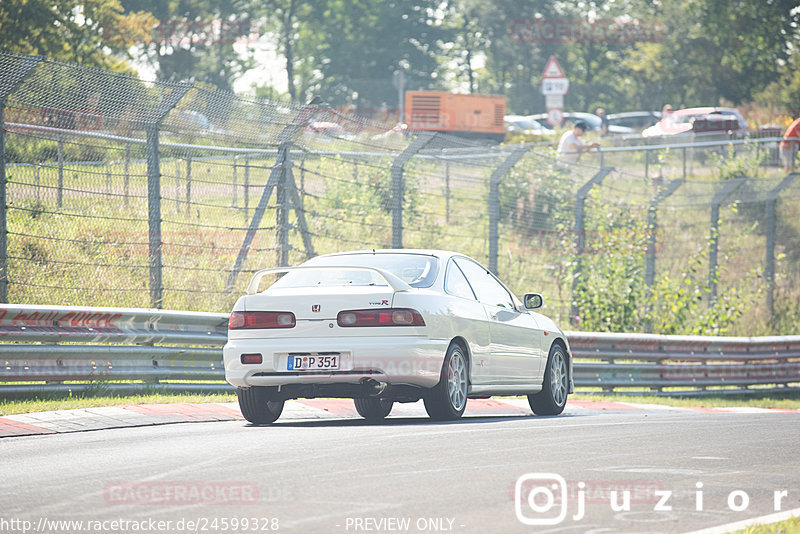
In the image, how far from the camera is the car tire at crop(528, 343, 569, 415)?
A: 42.0ft

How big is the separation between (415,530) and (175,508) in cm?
118

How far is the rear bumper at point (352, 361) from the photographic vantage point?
33.1 feet

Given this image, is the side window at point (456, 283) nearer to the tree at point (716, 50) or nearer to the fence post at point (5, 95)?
the fence post at point (5, 95)

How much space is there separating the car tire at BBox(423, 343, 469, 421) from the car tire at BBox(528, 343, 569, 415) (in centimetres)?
188

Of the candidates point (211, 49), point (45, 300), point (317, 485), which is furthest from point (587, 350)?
point (211, 49)

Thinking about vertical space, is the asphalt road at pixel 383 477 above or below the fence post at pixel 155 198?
below

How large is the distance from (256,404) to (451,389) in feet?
5.09

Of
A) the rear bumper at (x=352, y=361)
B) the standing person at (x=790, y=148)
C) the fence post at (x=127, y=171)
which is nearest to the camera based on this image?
the rear bumper at (x=352, y=361)

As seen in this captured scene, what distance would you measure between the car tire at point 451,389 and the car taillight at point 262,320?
1255 millimetres

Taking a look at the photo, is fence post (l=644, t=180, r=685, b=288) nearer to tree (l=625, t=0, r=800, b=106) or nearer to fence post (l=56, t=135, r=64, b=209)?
fence post (l=56, t=135, r=64, b=209)

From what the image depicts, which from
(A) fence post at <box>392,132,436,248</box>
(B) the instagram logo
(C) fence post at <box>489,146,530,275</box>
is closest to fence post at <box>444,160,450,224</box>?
(C) fence post at <box>489,146,530,275</box>

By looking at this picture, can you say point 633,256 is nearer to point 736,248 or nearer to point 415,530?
point 736,248

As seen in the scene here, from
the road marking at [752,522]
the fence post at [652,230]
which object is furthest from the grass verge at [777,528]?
the fence post at [652,230]

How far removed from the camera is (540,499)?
6551 mm
